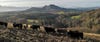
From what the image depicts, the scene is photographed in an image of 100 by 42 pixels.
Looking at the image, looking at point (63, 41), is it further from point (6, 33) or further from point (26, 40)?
point (6, 33)

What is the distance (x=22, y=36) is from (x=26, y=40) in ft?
6.04

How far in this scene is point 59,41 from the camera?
28.2m

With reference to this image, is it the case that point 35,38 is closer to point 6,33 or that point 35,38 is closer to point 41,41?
point 41,41

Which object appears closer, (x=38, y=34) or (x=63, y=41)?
(x=63, y=41)

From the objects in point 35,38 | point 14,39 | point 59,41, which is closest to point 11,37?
point 14,39

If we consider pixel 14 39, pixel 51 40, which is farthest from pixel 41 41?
pixel 14 39

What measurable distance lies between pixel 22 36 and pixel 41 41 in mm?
2836

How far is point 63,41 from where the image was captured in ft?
92.4

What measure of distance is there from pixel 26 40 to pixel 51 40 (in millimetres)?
2559

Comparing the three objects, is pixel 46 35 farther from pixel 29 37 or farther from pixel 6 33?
pixel 6 33

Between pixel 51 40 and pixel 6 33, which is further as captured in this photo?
pixel 6 33

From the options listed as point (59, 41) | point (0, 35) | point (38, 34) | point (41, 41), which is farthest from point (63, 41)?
point (0, 35)

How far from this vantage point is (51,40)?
28.6m

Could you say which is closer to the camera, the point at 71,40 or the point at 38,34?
the point at 71,40
